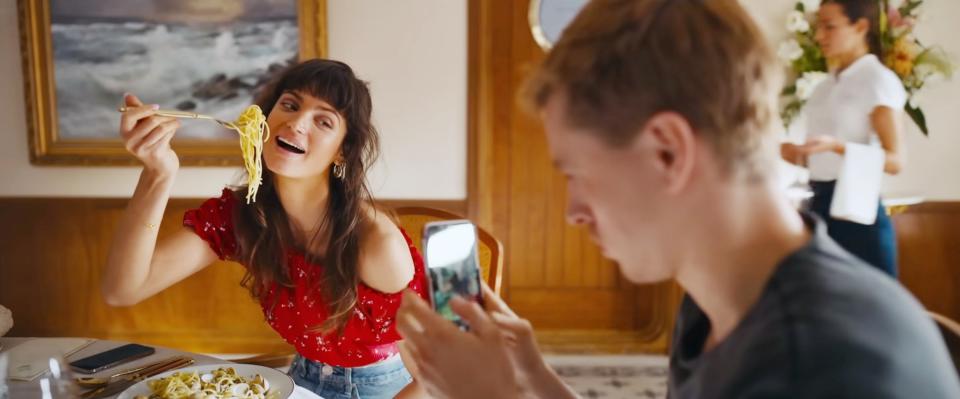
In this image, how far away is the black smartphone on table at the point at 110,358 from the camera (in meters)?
1.38

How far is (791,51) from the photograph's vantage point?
329 centimetres

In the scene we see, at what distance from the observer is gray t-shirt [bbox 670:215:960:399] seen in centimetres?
57

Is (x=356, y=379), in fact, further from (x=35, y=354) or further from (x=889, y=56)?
(x=889, y=56)

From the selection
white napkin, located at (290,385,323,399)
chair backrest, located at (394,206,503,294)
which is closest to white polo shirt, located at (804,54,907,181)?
chair backrest, located at (394,206,503,294)

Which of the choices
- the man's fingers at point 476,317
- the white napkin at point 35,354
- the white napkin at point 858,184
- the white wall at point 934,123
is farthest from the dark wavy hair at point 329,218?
the white wall at point 934,123

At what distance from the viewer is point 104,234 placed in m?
3.46

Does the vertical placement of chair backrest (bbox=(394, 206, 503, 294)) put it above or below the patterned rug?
above

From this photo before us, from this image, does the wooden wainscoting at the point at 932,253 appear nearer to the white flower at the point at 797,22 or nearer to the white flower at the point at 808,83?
the white flower at the point at 808,83

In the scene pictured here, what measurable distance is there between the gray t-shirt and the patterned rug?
2.62 metres

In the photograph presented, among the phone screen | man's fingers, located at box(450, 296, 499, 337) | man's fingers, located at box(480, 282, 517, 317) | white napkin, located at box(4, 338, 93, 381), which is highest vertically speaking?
the phone screen

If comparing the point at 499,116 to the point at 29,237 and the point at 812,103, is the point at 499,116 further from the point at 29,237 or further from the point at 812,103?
the point at 29,237

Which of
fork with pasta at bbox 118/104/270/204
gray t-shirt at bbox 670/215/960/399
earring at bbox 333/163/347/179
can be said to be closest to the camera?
gray t-shirt at bbox 670/215/960/399

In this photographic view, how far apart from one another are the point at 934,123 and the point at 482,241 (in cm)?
267

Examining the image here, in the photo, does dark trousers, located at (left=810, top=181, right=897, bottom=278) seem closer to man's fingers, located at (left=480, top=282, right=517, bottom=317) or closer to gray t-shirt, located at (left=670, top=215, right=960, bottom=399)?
man's fingers, located at (left=480, top=282, right=517, bottom=317)
